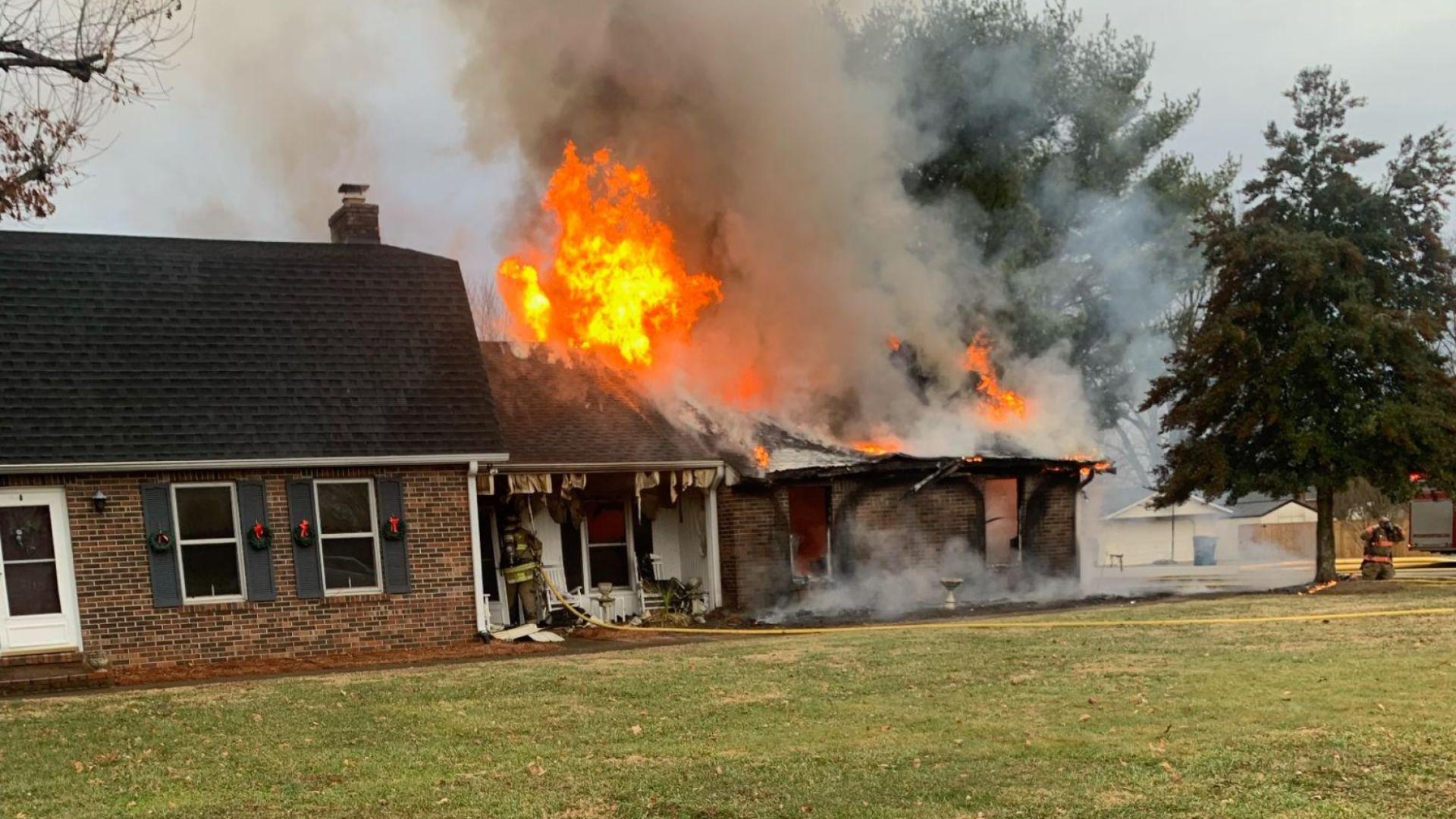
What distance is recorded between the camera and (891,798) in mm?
5984

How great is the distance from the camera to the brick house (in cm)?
1323

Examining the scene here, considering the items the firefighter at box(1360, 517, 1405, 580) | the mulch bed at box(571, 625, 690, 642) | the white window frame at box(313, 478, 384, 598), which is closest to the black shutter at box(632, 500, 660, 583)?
the mulch bed at box(571, 625, 690, 642)

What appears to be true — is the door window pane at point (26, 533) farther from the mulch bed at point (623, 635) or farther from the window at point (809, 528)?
the window at point (809, 528)

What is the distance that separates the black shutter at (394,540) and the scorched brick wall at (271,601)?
0.07m

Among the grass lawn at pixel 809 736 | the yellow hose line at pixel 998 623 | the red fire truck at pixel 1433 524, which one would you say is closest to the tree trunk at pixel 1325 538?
the yellow hose line at pixel 998 623

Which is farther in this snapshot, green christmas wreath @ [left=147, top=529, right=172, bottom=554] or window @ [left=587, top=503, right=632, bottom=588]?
window @ [left=587, top=503, right=632, bottom=588]

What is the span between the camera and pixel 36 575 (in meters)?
13.2

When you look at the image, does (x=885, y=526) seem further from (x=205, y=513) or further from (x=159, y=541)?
(x=159, y=541)

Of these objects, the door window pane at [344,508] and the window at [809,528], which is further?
the window at [809,528]

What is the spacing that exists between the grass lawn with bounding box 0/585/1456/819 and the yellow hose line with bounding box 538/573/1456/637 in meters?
1.31

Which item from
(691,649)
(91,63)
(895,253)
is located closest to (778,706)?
(691,649)

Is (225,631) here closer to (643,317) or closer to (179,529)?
(179,529)

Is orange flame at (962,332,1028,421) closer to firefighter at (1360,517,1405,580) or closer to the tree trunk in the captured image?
the tree trunk

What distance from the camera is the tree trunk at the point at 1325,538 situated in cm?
1877
